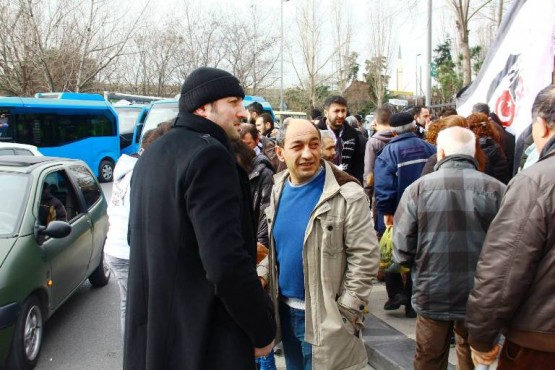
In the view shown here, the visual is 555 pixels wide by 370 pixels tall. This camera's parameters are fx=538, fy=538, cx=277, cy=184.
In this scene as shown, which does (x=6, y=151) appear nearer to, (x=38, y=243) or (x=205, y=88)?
(x=38, y=243)

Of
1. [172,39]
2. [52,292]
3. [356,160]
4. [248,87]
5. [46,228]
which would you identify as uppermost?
[172,39]

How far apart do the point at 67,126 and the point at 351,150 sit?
45.4 ft

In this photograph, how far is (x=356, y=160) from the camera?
618 cm

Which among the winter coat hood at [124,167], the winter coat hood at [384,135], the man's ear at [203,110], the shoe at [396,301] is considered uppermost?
the man's ear at [203,110]

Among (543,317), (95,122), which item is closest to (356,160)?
(543,317)

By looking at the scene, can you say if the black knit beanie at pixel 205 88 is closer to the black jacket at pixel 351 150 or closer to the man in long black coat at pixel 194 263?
the man in long black coat at pixel 194 263

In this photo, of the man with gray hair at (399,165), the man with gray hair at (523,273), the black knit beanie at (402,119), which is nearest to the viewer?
the man with gray hair at (523,273)

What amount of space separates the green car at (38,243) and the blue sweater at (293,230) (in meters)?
2.17

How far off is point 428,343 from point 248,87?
2825cm

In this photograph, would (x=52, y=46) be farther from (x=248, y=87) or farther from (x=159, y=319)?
(x=159, y=319)

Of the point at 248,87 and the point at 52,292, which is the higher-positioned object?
the point at 248,87

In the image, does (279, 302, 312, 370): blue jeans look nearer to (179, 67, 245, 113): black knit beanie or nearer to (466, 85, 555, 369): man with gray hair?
(466, 85, 555, 369): man with gray hair

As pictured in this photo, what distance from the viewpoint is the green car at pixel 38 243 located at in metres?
3.91

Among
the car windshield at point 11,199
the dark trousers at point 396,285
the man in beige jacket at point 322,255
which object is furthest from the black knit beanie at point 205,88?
the dark trousers at point 396,285
